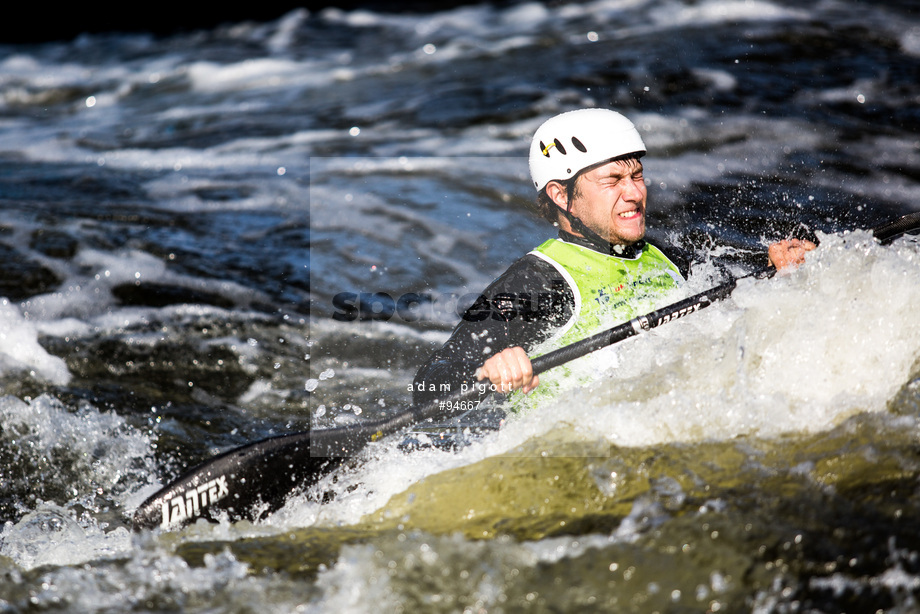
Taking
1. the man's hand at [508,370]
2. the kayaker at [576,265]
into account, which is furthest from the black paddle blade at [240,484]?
the man's hand at [508,370]

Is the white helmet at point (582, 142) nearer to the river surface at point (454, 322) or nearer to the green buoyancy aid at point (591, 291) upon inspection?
the green buoyancy aid at point (591, 291)

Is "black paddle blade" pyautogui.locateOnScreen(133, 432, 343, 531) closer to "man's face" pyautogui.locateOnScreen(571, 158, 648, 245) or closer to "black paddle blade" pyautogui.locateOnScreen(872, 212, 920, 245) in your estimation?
"man's face" pyautogui.locateOnScreen(571, 158, 648, 245)

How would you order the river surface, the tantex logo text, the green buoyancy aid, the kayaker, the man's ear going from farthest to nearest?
1. the man's ear
2. the green buoyancy aid
3. the kayaker
4. the tantex logo text
5. the river surface

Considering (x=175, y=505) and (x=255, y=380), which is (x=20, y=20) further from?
(x=175, y=505)

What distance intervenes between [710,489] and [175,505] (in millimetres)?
2238

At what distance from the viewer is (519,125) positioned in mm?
9594

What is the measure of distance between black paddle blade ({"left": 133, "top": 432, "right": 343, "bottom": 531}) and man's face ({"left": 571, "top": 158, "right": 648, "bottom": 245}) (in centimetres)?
177

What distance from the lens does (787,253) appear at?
3783 mm

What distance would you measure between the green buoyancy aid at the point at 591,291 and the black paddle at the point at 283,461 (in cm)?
26

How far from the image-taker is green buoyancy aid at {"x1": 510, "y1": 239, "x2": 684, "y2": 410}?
378 cm

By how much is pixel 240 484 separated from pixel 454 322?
289cm

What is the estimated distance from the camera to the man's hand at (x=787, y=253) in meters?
3.75

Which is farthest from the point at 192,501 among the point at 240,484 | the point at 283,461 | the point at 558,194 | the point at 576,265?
the point at 558,194

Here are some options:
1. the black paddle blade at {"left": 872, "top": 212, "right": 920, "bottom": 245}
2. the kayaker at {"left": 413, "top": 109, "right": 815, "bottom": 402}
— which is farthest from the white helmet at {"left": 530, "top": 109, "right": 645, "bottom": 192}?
the black paddle blade at {"left": 872, "top": 212, "right": 920, "bottom": 245}
